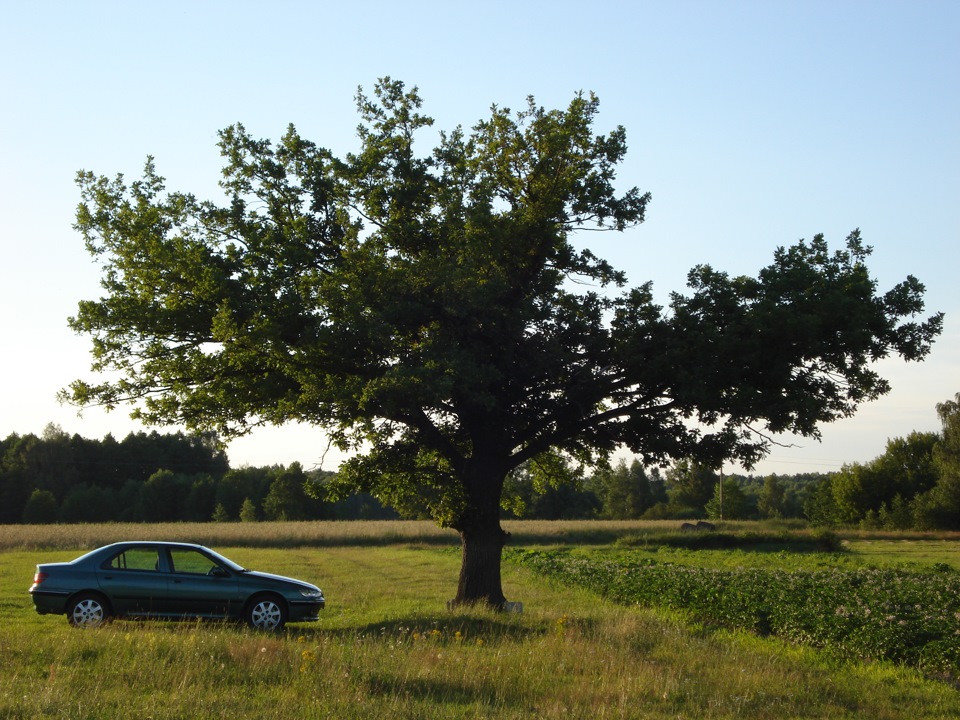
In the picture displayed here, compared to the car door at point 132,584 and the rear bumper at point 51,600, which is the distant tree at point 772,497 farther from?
the rear bumper at point 51,600

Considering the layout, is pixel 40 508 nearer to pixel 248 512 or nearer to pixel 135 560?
pixel 248 512

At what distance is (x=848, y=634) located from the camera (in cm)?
1566

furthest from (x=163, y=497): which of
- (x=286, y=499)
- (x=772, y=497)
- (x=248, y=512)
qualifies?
(x=772, y=497)

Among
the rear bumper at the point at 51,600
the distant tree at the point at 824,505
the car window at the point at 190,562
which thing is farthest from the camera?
the distant tree at the point at 824,505

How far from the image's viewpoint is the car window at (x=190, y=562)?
55.8 ft

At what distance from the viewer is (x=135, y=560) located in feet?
55.5

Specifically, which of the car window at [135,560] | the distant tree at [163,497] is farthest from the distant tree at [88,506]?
the car window at [135,560]

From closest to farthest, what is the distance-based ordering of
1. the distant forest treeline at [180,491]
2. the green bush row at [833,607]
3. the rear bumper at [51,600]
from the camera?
the green bush row at [833,607] → the rear bumper at [51,600] → the distant forest treeline at [180,491]

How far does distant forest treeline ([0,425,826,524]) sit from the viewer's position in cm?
9825

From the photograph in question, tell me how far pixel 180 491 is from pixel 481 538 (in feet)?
302

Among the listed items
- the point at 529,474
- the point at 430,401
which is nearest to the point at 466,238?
the point at 430,401

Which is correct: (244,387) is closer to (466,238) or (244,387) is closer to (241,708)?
(466,238)

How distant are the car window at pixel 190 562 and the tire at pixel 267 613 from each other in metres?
1.09

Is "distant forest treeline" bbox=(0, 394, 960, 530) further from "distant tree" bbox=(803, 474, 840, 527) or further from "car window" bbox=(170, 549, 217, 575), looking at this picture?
"car window" bbox=(170, 549, 217, 575)
